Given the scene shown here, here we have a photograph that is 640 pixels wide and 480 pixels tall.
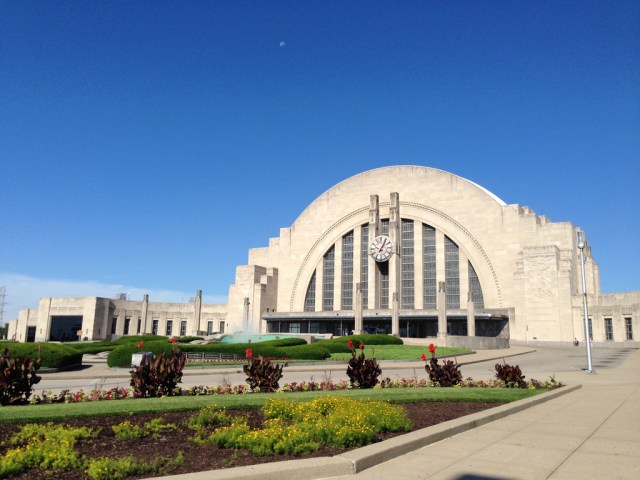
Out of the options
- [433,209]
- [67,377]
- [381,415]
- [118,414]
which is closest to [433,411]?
[381,415]

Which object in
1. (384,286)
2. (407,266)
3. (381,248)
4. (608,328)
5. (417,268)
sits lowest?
(608,328)

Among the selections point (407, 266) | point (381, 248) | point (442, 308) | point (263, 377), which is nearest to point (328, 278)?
point (381, 248)

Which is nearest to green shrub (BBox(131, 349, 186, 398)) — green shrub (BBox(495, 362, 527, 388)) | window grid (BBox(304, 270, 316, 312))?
green shrub (BBox(495, 362, 527, 388))

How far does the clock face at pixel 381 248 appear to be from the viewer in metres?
60.0

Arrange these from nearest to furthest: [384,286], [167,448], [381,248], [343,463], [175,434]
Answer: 1. [343,463]
2. [167,448]
3. [175,434]
4. [381,248]
5. [384,286]

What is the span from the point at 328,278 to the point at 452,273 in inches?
621

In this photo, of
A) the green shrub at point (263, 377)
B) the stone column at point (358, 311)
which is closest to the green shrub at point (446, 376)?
the green shrub at point (263, 377)

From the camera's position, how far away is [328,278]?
66.1 metres

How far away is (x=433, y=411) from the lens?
11.0 m

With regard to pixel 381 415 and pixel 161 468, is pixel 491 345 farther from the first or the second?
pixel 161 468

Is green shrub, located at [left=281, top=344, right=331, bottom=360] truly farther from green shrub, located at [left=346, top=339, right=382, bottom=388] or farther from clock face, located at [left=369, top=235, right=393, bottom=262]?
clock face, located at [left=369, top=235, right=393, bottom=262]

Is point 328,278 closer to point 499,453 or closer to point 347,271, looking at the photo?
point 347,271

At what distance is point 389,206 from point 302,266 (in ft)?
45.6

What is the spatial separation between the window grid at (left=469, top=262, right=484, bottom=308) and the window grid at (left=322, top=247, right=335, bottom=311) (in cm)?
1722
